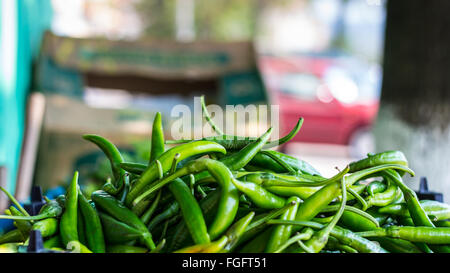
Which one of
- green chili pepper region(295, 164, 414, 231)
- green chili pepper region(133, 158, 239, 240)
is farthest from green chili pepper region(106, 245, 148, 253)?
green chili pepper region(295, 164, 414, 231)

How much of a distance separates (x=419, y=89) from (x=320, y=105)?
4.84 metres

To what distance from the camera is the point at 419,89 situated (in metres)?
3.26

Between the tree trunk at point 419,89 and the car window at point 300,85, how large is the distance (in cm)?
448

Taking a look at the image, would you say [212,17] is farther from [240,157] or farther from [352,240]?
[352,240]

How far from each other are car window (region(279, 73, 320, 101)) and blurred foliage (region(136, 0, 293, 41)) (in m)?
12.6

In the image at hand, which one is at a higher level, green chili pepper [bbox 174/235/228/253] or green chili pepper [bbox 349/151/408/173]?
green chili pepper [bbox 349/151/408/173]

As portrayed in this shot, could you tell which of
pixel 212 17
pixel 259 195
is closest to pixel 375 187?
pixel 259 195

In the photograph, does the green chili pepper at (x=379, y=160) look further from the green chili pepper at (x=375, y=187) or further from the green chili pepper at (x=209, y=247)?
the green chili pepper at (x=209, y=247)

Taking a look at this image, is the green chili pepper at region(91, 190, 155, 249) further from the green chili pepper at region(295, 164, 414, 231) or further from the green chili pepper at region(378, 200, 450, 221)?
the green chili pepper at region(378, 200, 450, 221)

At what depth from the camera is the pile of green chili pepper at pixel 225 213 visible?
3.56ft

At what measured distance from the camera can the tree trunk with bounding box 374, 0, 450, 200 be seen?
3.08 metres

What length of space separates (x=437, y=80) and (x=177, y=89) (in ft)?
11.2

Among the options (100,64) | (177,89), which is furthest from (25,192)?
(177,89)
